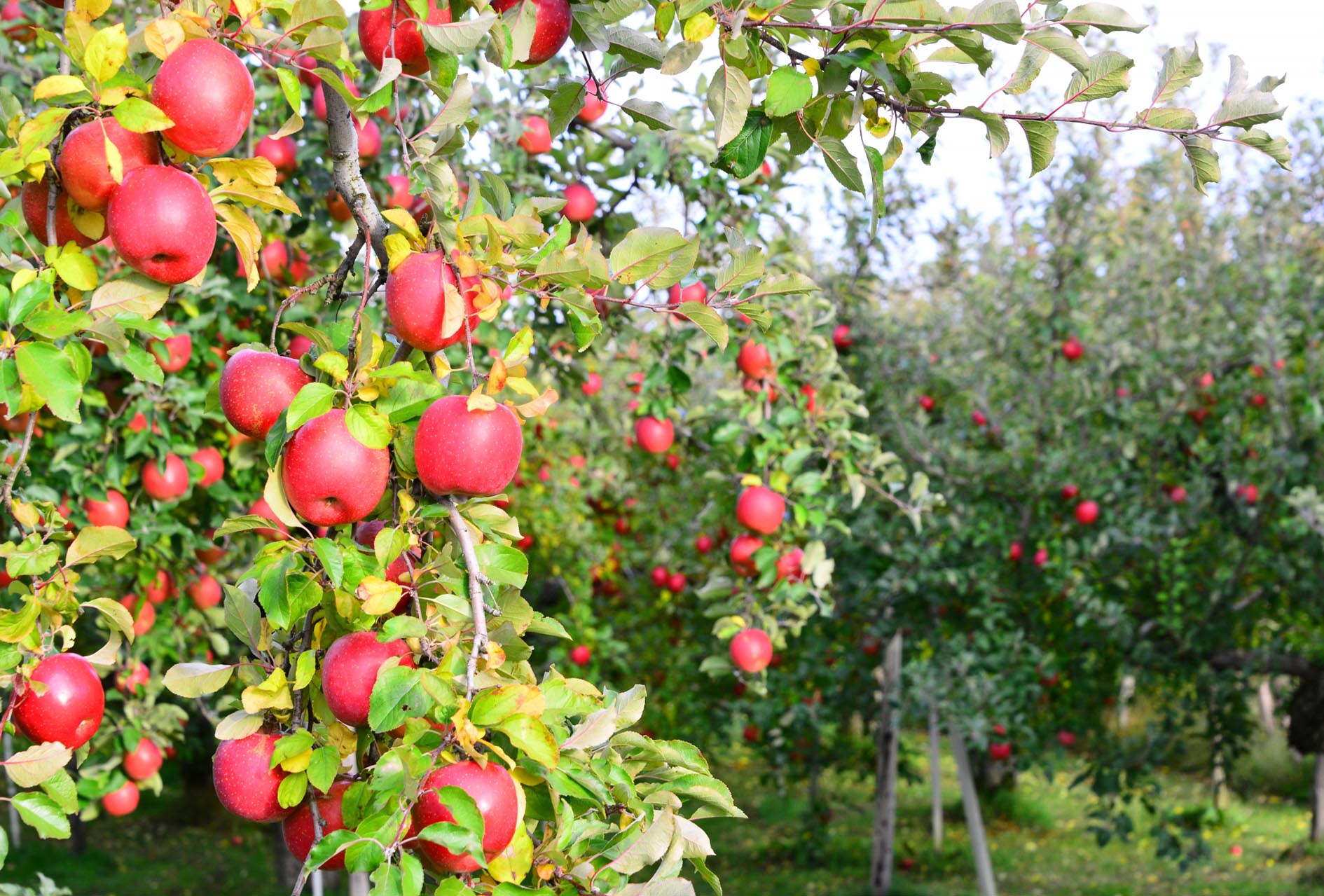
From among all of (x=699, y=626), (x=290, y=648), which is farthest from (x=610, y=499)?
(x=290, y=648)

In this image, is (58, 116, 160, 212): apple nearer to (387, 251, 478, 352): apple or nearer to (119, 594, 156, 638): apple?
(387, 251, 478, 352): apple

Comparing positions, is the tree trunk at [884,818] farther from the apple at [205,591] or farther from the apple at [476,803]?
the apple at [476,803]

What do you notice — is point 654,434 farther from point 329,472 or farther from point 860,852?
point 860,852

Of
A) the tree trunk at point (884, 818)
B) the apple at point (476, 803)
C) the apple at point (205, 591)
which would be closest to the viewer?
the apple at point (476, 803)

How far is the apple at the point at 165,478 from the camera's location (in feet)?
8.30

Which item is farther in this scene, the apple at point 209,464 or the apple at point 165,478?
the apple at point 209,464

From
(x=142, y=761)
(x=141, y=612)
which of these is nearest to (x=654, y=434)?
(x=141, y=612)

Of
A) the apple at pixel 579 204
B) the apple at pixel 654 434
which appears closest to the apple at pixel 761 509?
the apple at pixel 654 434

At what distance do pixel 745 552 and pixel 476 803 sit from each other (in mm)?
1938

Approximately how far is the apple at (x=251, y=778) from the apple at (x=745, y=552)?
183 cm

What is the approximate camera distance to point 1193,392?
206 inches

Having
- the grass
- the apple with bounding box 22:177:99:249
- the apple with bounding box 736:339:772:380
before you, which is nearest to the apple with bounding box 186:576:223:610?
the apple with bounding box 736:339:772:380

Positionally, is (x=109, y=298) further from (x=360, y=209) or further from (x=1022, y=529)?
(x=1022, y=529)

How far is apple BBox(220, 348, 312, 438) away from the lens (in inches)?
39.0
